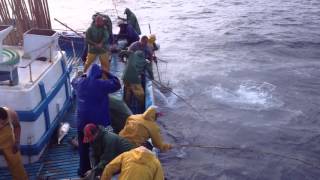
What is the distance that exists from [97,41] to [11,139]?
481cm

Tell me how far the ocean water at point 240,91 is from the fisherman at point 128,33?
2.09m

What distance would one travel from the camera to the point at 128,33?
47.3 ft

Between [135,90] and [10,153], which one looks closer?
[10,153]

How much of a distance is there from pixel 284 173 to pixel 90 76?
5766 millimetres

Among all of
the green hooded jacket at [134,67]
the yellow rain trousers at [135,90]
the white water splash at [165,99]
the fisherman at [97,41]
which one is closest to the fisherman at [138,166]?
the green hooded jacket at [134,67]

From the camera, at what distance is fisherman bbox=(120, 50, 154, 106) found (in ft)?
34.0

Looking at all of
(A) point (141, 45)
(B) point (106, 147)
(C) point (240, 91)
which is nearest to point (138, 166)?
(B) point (106, 147)

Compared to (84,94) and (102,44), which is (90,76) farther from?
(102,44)

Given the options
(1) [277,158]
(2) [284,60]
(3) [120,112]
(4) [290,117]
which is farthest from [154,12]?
(3) [120,112]

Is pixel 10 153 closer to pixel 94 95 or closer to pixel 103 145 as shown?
pixel 103 145

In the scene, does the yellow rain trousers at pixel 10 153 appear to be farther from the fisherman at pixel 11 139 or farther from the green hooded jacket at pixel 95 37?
the green hooded jacket at pixel 95 37

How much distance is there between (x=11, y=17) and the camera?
9461 millimetres

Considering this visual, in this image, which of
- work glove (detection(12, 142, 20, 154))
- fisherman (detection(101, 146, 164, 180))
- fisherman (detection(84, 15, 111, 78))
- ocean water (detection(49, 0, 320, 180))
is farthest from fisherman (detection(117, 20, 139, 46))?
fisherman (detection(101, 146, 164, 180))

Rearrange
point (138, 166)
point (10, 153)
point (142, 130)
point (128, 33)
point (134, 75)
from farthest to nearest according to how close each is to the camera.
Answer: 1. point (128, 33)
2. point (134, 75)
3. point (142, 130)
4. point (10, 153)
5. point (138, 166)
